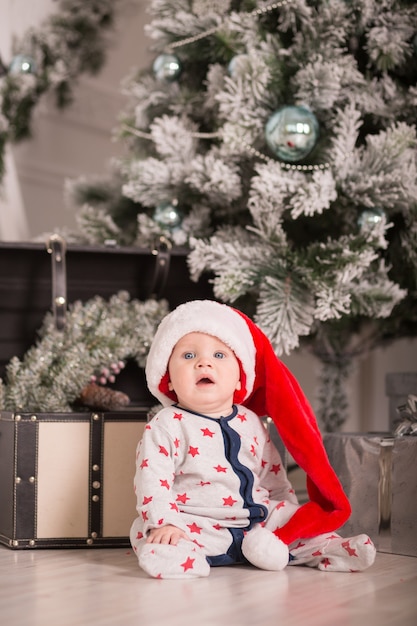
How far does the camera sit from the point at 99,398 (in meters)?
1.55

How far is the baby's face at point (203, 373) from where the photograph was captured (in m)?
1.33

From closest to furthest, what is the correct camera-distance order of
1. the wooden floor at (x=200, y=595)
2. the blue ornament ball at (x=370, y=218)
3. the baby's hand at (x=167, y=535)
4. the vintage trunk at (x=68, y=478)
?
the wooden floor at (x=200, y=595) → the baby's hand at (x=167, y=535) → the vintage trunk at (x=68, y=478) → the blue ornament ball at (x=370, y=218)

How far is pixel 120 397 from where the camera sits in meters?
1.56

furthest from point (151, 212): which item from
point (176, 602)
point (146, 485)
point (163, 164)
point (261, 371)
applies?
point (176, 602)

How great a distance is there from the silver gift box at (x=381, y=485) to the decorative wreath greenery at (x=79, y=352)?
408 mm

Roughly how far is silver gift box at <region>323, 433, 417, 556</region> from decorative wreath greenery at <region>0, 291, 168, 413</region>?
41 cm

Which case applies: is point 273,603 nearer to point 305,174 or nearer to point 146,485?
point 146,485

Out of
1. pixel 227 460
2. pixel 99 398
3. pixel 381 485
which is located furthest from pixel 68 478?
pixel 381 485

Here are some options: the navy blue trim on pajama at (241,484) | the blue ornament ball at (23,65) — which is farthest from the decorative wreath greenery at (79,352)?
the blue ornament ball at (23,65)

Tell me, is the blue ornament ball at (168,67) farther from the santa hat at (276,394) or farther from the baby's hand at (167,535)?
the baby's hand at (167,535)

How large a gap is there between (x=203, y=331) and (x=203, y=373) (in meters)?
0.07

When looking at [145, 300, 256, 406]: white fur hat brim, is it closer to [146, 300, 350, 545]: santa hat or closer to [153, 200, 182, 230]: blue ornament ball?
[146, 300, 350, 545]: santa hat

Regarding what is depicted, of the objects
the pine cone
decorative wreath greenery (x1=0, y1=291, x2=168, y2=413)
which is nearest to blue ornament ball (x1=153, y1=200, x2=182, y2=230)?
decorative wreath greenery (x1=0, y1=291, x2=168, y2=413)

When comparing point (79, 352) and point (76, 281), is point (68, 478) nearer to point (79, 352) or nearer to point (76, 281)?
point (79, 352)
